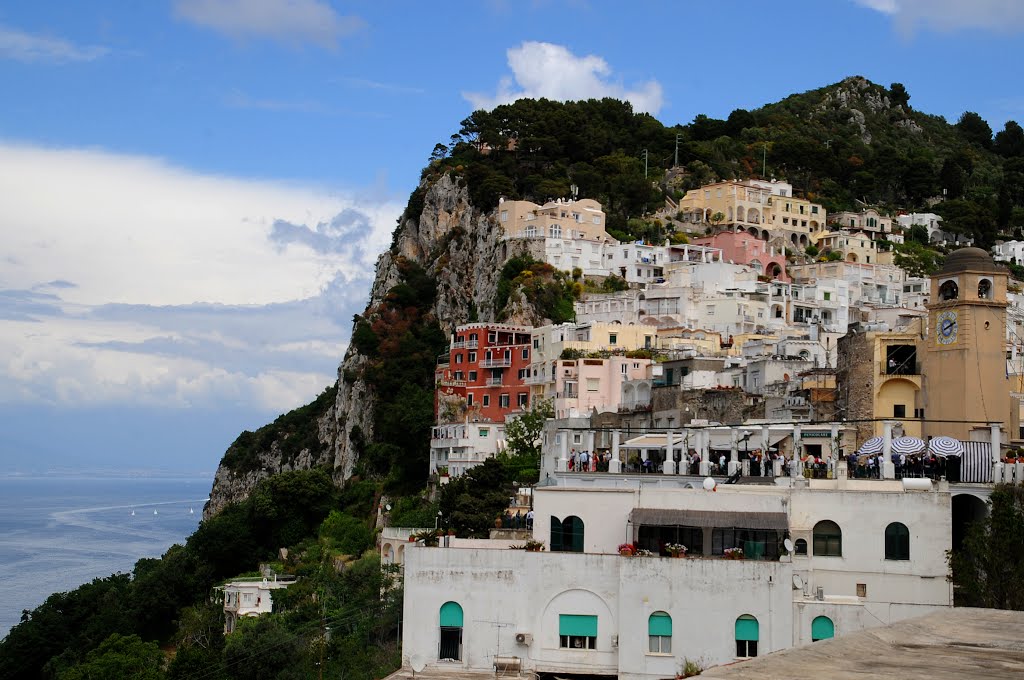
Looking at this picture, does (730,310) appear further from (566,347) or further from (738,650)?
(738,650)

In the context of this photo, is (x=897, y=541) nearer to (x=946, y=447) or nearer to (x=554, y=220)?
(x=946, y=447)

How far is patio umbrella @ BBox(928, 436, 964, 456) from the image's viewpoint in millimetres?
30828

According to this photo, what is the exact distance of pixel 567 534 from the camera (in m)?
29.7

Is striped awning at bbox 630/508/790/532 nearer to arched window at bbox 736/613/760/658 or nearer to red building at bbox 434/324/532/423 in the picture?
arched window at bbox 736/613/760/658

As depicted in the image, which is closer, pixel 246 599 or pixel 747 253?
pixel 246 599

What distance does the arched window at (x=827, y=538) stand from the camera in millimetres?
28609

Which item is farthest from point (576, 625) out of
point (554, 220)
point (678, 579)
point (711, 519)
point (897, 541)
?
point (554, 220)

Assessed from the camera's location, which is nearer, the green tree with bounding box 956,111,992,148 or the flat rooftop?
the flat rooftop

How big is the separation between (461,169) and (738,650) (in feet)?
225

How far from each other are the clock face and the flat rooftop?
119 feet

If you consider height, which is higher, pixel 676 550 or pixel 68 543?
pixel 676 550

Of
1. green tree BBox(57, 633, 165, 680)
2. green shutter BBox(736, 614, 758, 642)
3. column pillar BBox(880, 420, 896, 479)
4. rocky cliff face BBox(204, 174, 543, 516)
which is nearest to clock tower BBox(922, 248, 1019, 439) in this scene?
column pillar BBox(880, 420, 896, 479)

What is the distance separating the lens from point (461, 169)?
300 ft

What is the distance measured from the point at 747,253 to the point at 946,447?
54.0 metres
